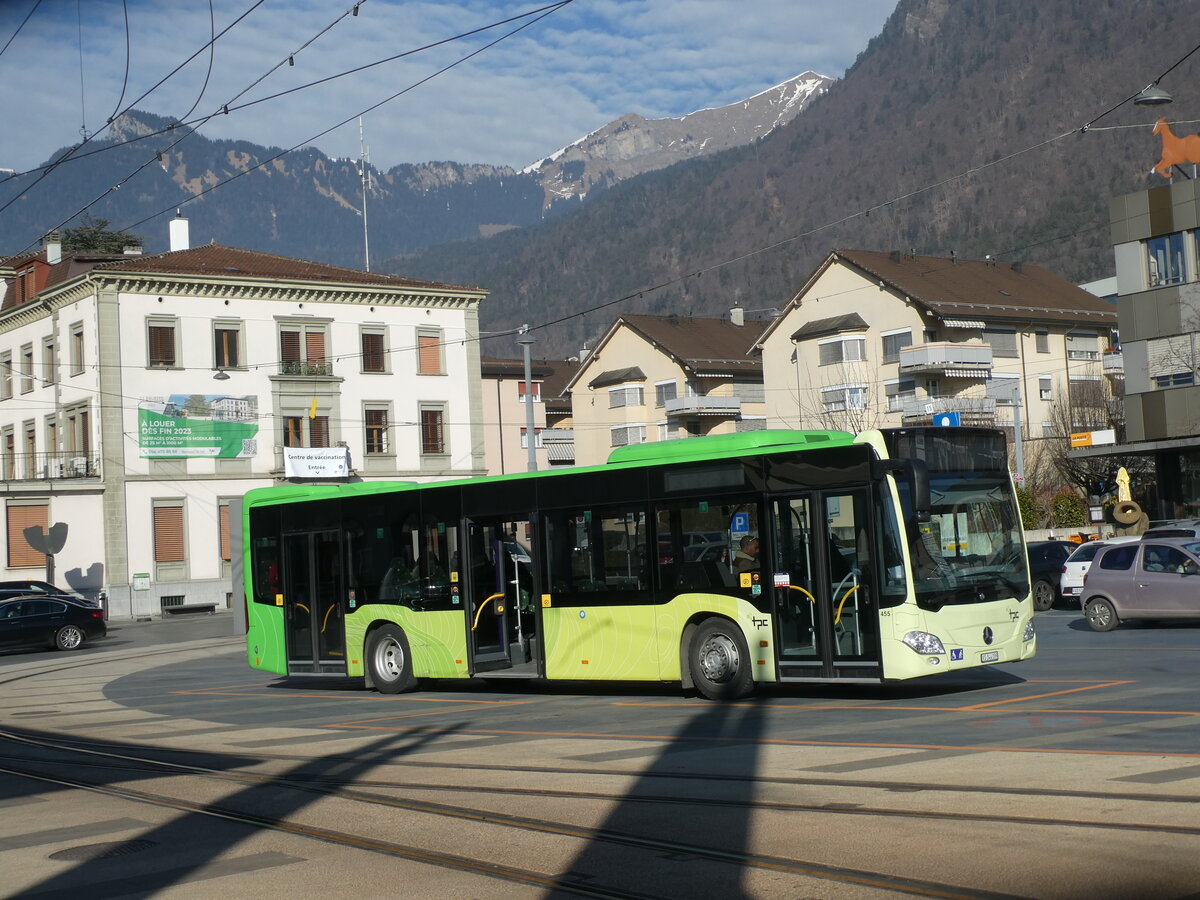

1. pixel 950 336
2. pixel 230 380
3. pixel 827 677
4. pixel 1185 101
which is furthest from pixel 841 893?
pixel 1185 101

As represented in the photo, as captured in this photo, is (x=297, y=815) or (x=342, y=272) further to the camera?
(x=342, y=272)

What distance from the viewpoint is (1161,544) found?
81.1ft

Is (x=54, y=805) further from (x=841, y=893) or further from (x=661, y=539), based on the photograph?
(x=661, y=539)

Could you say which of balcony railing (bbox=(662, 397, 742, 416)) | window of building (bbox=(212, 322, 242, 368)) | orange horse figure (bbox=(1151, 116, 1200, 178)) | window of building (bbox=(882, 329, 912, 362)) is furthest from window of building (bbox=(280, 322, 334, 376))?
orange horse figure (bbox=(1151, 116, 1200, 178))

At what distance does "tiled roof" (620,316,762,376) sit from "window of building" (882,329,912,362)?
36.0 feet

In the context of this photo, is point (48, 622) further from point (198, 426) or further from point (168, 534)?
point (198, 426)

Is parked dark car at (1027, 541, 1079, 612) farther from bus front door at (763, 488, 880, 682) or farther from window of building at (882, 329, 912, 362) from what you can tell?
window of building at (882, 329, 912, 362)

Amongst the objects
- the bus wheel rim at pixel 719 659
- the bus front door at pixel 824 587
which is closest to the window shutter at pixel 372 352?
the bus wheel rim at pixel 719 659

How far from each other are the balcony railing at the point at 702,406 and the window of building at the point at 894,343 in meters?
12.0

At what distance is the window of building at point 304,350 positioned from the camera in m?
61.4

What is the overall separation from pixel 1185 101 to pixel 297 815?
7847 inches

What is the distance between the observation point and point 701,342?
8494 cm

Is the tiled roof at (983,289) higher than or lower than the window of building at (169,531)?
higher

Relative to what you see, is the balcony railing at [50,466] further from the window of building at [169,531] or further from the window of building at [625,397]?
the window of building at [625,397]
